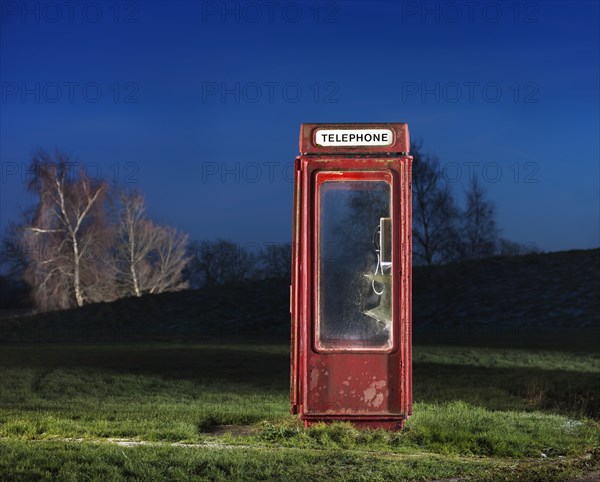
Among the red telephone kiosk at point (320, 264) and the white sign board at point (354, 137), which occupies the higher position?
the white sign board at point (354, 137)

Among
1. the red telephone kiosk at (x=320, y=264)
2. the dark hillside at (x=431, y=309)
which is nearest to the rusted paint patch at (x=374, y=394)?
the red telephone kiosk at (x=320, y=264)

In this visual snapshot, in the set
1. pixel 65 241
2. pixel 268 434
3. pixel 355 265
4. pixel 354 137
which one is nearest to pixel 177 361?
pixel 268 434

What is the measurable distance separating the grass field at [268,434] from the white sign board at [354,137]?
120 inches

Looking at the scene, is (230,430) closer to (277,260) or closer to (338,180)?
(338,180)

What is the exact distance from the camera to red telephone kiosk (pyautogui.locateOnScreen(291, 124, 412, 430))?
31.6ft

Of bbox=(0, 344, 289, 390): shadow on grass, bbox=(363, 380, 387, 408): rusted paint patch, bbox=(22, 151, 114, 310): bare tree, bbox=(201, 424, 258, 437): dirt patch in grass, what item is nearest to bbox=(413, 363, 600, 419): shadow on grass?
bbox=(0, 344, 289, 390): shadow on grass

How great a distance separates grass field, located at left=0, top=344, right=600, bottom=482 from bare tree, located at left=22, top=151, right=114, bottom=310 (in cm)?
3104

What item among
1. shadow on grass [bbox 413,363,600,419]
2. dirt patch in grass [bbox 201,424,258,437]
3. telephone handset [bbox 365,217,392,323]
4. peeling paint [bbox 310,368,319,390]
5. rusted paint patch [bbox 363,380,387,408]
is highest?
telephone handset [bbox 365,217,392,323]

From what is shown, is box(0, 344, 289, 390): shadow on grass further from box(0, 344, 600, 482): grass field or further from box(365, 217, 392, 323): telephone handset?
box(365, 217, 392, 323): telephone handset

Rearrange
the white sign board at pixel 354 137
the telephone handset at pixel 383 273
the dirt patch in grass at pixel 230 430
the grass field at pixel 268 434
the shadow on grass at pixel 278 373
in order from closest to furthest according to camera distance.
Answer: the grass field at pixel 268 434 < the white sign board at pixel 354 137 < the telephone handset at pixel 383 273 < the dirt patch in grass at pixel 230 430 < the shadow on grass at pixel 278 373

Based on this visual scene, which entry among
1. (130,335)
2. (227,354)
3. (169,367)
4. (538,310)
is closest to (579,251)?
(538,310)

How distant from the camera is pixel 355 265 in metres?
10.1

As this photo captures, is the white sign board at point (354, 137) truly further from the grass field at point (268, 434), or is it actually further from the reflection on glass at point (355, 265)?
the grass field at point (268, 434)

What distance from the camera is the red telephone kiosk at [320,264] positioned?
9633 mm
